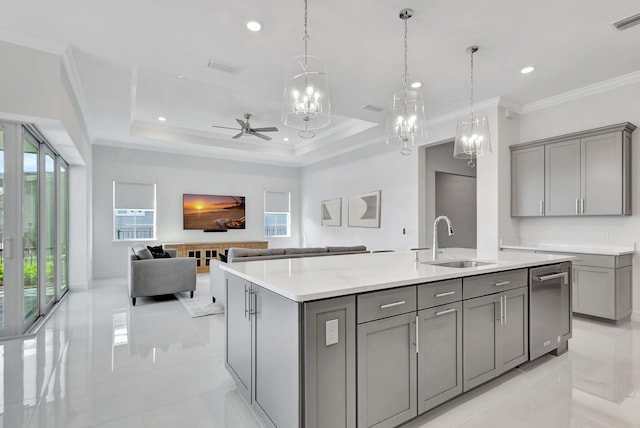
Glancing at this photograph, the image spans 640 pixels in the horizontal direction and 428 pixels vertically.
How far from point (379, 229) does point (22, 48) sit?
584 cm

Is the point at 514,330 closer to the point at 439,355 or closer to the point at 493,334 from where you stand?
the point at 493,334

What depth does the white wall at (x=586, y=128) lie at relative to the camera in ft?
12.9

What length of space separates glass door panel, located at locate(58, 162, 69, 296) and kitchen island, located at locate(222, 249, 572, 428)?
4.30 m

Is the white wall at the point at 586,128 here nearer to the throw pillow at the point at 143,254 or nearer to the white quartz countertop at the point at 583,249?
the white quartz countertop at the point at 583,249

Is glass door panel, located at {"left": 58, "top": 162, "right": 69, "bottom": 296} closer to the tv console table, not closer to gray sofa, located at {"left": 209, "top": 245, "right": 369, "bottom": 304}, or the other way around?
the tv console table

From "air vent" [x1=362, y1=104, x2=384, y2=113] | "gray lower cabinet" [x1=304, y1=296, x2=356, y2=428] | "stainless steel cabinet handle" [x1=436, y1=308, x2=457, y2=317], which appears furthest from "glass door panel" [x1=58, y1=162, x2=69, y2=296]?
"stainless steel cabinet handle" [x1=436, y1=308, x2=457, y2=317]

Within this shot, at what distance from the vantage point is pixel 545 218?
4758 mm

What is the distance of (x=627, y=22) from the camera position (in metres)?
2.90

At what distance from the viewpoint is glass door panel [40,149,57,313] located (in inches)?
161

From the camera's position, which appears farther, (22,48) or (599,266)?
(599,266)

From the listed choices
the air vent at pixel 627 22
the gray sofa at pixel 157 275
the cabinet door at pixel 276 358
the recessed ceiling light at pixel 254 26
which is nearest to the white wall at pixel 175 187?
the gray sofa at pixel 157 275

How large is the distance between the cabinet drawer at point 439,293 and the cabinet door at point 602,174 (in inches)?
127

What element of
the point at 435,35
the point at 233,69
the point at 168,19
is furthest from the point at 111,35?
the point at 435,35

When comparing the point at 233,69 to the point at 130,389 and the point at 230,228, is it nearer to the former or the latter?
the point at 130,389
